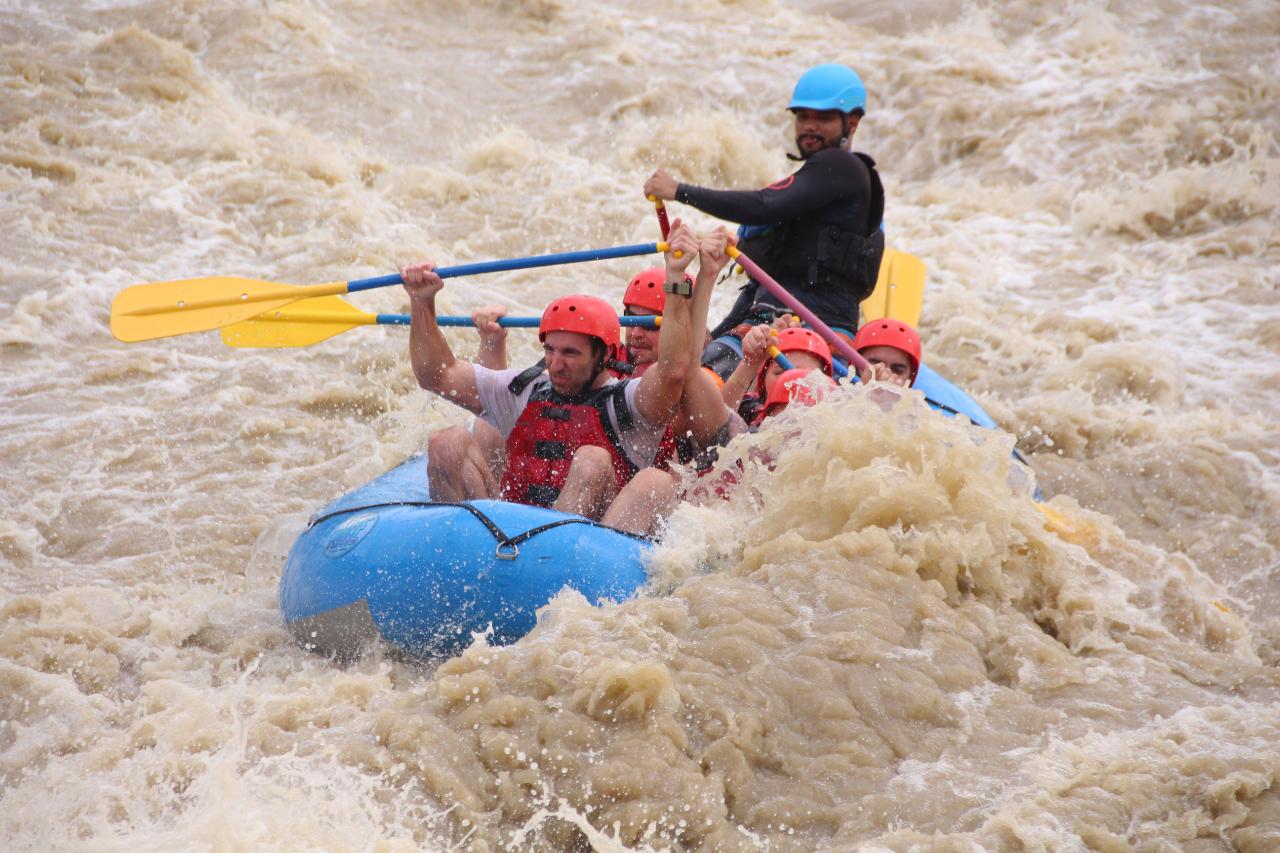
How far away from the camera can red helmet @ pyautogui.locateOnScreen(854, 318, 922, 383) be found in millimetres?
5332

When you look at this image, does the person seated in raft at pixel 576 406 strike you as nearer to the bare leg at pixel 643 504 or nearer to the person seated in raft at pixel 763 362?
the bare leg at pixel 643 504

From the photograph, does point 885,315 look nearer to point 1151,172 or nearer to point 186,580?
point 186,580

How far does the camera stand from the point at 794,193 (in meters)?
5.26

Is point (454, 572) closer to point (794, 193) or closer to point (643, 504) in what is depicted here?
point (643, 504)

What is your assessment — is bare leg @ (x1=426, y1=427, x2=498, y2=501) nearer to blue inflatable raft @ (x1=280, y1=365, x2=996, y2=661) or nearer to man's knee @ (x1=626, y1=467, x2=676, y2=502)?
blue inflatable raft @ (x1=280, y1=365, x2=996, y2=661)

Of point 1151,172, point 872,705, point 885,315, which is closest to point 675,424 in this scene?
point 872,705

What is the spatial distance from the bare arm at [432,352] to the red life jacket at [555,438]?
0.28m

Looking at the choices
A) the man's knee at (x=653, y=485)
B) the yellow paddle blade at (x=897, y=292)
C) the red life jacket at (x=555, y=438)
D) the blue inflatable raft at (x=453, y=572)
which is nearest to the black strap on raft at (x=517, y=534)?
the blue inflatable raft at (x=453, y=572)

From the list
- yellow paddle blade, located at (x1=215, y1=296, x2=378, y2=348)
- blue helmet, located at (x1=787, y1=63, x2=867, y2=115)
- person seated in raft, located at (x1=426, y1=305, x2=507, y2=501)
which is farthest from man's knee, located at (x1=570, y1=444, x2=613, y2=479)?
blue helmet, located at (x1=787, y1=63, x2=867, y2=115)

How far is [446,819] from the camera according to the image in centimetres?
299

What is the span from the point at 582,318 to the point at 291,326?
1.83 metres

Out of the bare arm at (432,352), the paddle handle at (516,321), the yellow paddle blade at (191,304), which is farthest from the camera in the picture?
the yellow paddle blade at (191,304)

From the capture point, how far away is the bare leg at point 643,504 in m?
4.17

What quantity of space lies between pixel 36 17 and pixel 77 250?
13.7ft
